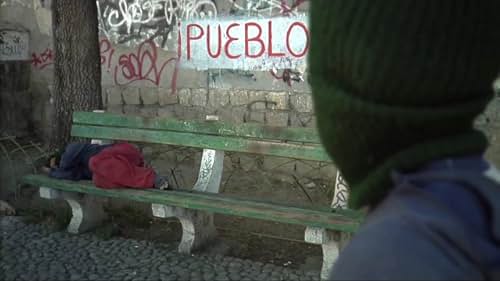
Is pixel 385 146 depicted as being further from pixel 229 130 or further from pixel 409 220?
pixel 229 130

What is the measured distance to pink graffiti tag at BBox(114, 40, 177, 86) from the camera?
6.92 meters

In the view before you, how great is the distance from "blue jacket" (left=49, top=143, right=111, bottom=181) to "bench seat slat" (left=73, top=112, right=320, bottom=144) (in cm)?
34

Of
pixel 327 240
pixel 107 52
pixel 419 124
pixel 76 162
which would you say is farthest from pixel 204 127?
pixel 419 124

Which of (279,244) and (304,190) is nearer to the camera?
(279,244)

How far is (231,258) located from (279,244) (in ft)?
1.41

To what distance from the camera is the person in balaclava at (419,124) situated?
32.4 inches

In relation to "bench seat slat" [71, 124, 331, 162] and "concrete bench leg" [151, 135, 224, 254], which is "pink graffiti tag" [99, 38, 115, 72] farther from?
"concrete bench leg" [151, 135, 224, 254]

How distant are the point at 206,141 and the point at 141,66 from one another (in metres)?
2.95

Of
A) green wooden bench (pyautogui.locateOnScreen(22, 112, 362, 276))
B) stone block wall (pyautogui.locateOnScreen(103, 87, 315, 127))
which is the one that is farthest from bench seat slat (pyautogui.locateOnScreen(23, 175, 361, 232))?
stone block wall (pyautogui.locateOnScreen(103, 87, 315, 127))

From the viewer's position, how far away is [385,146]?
0.93m

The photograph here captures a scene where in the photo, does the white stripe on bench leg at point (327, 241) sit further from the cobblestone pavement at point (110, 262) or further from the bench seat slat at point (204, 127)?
the bench seat slat at point (204, 127)

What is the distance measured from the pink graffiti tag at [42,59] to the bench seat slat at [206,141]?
2961 millimetres

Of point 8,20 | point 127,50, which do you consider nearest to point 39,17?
point 8,20

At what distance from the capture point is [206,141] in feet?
14.2
